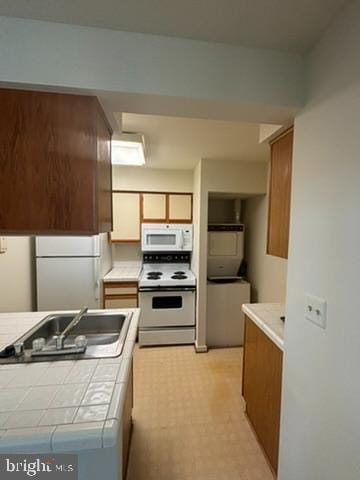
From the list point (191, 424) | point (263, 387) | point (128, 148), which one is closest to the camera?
point (263, 387)

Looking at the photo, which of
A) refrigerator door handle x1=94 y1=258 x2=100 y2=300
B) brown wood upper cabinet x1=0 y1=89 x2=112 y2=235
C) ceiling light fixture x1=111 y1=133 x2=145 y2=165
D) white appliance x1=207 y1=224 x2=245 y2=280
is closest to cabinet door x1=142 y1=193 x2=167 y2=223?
white appliance x1=207 y1=224 x2=245 y2=280

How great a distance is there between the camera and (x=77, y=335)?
1.74 m

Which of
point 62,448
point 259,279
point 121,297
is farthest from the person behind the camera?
point 259,279

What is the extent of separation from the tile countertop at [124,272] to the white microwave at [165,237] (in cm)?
38

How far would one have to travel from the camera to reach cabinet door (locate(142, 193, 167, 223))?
11.3 feet

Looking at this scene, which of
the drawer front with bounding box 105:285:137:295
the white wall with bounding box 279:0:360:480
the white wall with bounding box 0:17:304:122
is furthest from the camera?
the drawer front with bounding box 105:285:137:295

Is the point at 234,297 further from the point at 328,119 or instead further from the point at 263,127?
the point at 328,119

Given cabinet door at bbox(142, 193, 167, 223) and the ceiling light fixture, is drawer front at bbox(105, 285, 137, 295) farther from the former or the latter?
the ceiling light fixture

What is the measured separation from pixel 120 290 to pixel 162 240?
0.88 m

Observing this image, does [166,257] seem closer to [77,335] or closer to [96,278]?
[96,278]

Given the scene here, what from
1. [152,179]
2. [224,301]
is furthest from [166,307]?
[152,179]

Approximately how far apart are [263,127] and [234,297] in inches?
86.4

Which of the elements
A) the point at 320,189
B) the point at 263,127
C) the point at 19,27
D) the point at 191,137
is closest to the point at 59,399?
the point at 320,189

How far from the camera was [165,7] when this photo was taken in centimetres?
91
